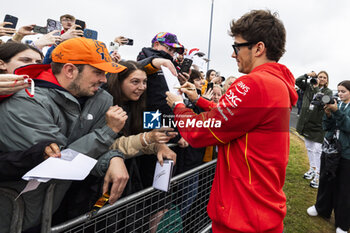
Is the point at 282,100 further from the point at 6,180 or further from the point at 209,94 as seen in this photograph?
the point at 209,94

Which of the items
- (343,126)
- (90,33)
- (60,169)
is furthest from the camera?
(343,126)

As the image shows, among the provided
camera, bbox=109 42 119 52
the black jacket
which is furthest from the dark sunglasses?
camera, bbox=109 42 119 52

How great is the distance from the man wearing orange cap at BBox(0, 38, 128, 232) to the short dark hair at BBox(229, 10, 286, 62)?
3.32 feet

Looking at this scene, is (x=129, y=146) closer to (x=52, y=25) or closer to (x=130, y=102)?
(x=130, y=102)

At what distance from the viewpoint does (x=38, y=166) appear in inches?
37.0

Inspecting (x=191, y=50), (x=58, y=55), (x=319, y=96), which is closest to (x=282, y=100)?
(x=58, y=55)

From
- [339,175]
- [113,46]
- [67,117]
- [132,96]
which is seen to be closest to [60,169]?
[67,117]

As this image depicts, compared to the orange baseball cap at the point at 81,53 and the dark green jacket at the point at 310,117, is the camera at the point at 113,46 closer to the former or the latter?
the orange baseball cap at the point at 81,53

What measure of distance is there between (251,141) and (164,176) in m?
0.70

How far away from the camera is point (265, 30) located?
5.05 ft

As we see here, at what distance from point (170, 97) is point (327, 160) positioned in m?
3.13

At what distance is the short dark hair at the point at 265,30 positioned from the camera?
5.06 feet

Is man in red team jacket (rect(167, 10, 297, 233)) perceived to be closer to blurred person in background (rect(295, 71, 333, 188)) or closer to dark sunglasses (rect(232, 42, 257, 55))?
dark sunglasses (rect(232, 42, 257, 55))

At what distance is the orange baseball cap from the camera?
1.54 meters
